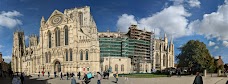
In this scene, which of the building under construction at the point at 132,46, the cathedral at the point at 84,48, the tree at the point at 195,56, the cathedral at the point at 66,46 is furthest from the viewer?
the building under construction at the point at 132,46

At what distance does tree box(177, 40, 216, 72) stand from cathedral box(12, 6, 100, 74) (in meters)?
19.0

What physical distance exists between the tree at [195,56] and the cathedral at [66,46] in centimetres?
1904

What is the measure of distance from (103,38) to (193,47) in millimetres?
23730

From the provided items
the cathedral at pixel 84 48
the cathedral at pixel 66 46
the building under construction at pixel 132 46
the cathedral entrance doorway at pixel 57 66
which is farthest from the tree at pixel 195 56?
the cathedral entrance doorway at pixel 57 66

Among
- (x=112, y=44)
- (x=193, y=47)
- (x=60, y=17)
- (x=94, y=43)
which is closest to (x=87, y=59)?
(x=94, y=43)

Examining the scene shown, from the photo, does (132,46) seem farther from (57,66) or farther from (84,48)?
(57,66)

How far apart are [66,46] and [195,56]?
29138 mm

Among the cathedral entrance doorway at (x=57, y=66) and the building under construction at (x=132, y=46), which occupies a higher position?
the building under construction at (x=132, y=46)

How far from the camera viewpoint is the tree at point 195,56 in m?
40.2

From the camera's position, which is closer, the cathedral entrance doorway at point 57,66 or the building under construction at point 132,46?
the building under construction at point 132,46

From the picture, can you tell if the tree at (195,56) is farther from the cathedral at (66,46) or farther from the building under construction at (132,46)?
the building under construction at (132,46)

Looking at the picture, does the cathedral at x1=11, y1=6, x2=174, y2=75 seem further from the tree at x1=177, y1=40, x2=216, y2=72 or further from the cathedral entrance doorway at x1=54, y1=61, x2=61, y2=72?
the tree at x1=177, y1=40, x2=216, y2=72

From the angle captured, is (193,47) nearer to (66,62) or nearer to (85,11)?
(66,62)

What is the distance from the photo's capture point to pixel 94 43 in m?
54.0
